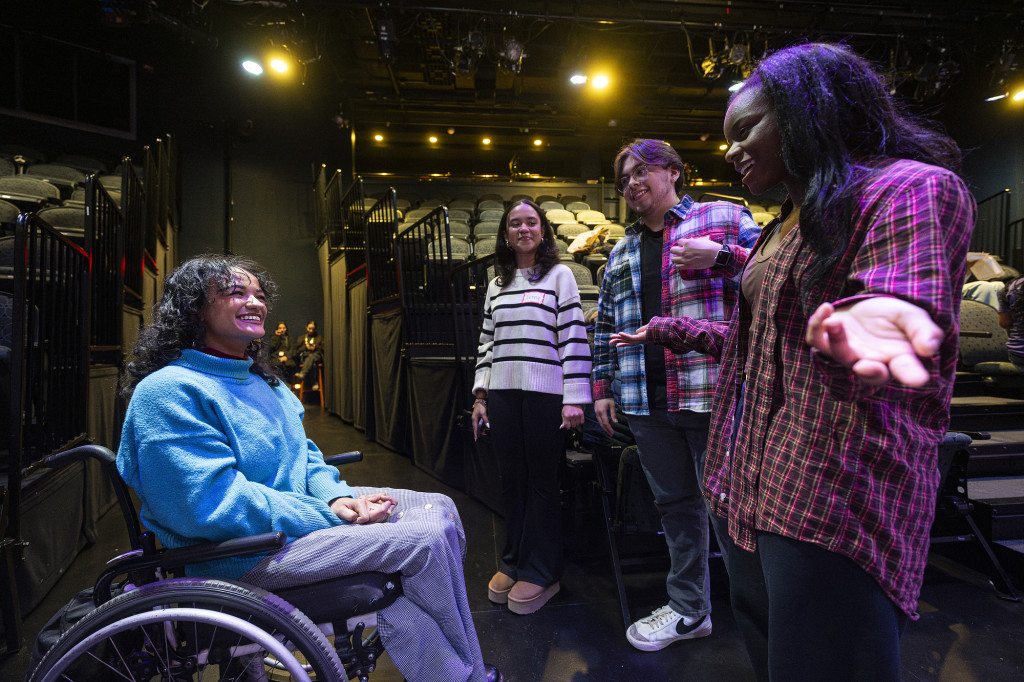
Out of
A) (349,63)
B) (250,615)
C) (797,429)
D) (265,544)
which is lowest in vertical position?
(250,615)

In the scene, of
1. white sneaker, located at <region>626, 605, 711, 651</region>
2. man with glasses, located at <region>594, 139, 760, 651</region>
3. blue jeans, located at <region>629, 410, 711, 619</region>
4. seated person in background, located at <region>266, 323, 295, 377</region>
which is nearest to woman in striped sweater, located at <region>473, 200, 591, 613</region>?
man with glasses, located at <region>594, 139, 760, 651</region>

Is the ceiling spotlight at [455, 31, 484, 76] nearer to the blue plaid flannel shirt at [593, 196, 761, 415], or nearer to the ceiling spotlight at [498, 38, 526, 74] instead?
the ceiling spotlight at [498, 38, 526, 74]

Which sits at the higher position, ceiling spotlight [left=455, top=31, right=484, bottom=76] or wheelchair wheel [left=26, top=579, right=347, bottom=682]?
ceiling spotlight [left=455, top=31, right=484, bottom=76]

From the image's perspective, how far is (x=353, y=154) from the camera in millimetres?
10109

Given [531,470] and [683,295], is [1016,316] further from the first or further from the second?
[531,470]

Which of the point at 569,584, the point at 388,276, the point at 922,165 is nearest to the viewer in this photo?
the point at 922,165

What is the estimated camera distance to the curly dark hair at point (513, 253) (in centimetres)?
218

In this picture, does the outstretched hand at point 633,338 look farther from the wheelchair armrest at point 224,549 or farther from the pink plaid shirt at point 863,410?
the wheelchair armrest at point 224,549

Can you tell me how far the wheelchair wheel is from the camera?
1038 millimetres

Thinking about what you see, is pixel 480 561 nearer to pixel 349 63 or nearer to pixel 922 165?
pixel 922 165

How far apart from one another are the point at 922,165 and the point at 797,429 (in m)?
0.36

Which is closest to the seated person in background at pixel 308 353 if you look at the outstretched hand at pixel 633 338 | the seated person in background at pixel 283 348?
the seated person in background at pixel 283 348

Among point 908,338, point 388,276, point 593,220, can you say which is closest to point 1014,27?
point 593,220

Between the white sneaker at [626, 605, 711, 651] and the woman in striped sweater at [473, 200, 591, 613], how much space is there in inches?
16.6
